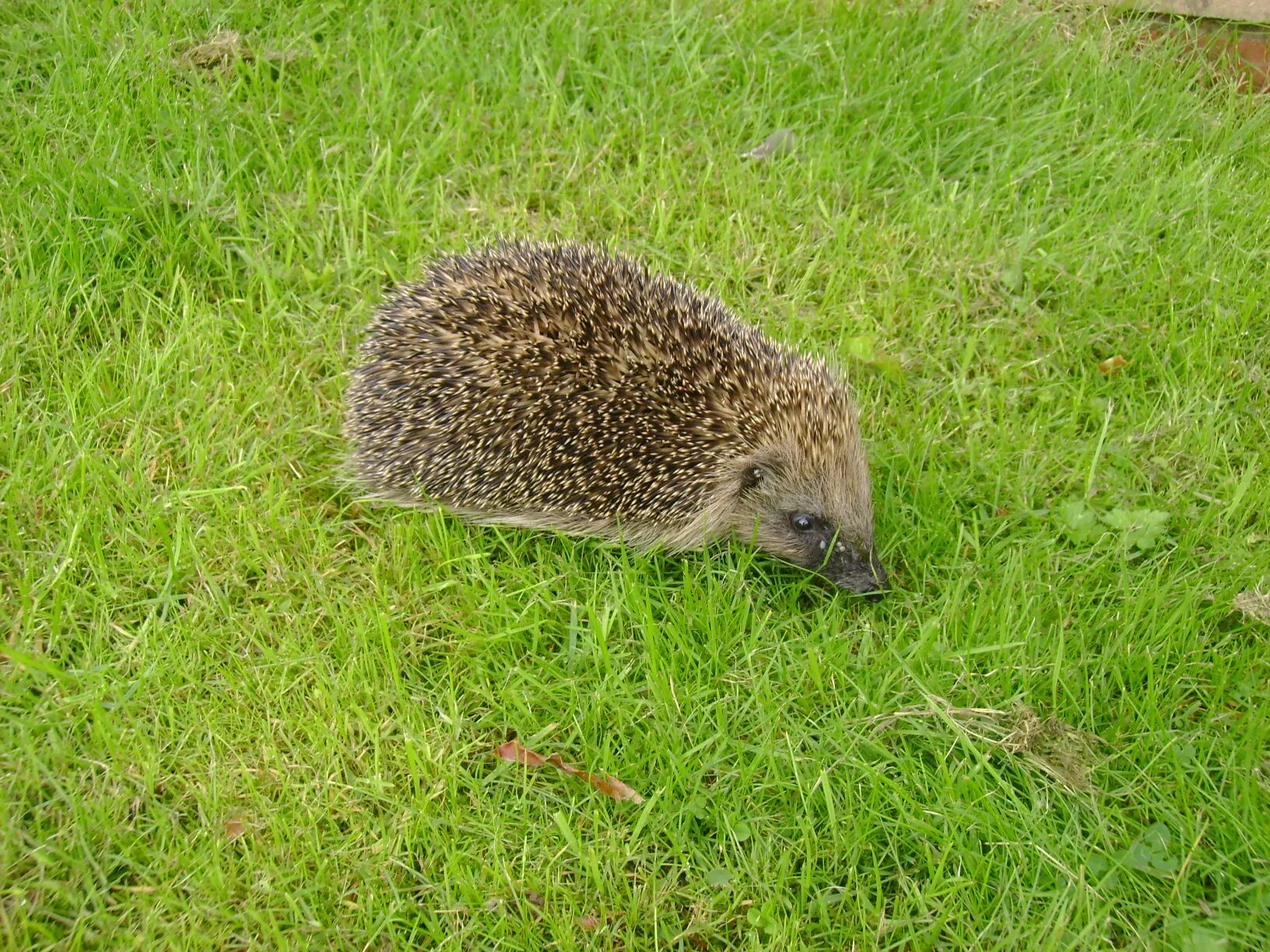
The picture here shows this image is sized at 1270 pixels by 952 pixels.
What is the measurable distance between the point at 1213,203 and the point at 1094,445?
5.77 ft

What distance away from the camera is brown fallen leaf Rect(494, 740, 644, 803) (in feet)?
11.2

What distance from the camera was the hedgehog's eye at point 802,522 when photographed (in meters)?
4.16

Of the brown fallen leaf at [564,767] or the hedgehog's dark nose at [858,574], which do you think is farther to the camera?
the hedgehog's dark nose at [858,574]

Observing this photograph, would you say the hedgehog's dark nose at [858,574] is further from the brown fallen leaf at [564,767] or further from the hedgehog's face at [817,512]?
the brown fallen leaf at [564,767]

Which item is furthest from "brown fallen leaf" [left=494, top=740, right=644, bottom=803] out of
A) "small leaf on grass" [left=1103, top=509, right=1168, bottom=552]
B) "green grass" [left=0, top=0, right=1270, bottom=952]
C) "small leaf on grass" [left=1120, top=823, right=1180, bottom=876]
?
"small leaf on grass" [left=1103, top=509, right=1168, bottom=552]

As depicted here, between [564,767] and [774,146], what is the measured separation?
3615 mm

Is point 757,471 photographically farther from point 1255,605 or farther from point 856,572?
point 1255,605

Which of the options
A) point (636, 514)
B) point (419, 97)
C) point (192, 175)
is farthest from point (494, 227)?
point (636, 514)

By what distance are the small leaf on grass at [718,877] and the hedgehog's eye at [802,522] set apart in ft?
4.70

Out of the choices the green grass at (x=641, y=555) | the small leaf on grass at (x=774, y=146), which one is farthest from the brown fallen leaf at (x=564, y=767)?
the small leaf on grass at (x=774, y=146)

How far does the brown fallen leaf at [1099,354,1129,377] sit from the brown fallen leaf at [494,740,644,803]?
3.01 metres

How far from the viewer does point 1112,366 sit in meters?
4.84

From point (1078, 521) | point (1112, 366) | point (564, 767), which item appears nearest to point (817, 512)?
point (1078, 521)

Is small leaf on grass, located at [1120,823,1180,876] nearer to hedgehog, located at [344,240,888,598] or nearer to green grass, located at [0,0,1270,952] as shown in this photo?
green grass, located at [0,0,1270,952]
